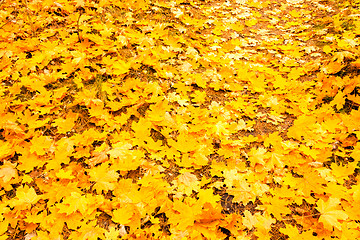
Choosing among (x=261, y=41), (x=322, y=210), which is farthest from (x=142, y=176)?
(x=261, y=41)

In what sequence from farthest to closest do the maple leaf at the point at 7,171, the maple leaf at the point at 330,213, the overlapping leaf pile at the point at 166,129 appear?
the maple leaf at the point at 7,171 → the overlapping leaf pile at the point at 166,129 → the maple leaf at the point at 330,213

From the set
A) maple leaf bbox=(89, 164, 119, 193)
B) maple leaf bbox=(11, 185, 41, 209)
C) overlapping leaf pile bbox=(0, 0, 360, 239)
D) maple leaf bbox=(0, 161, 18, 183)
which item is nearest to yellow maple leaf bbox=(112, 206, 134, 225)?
overlapping leaf pile bbox=(0, 0, 360, 239)

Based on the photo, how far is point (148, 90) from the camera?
3420mm

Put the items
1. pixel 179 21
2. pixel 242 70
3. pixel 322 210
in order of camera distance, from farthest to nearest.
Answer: pixel 179 21 < pixel 242 70 < pixel 322 210

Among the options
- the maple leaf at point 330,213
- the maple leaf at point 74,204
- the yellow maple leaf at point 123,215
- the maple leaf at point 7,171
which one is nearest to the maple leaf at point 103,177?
the maple leaf at point 74,204

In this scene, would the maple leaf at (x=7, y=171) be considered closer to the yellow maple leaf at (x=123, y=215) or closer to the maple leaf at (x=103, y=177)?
the maple leaf at (x=103, y=177)

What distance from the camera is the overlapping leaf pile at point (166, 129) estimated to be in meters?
2.18

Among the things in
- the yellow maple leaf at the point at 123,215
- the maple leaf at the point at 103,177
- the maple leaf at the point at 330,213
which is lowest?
the yellow maple leaf at the point at 123,215

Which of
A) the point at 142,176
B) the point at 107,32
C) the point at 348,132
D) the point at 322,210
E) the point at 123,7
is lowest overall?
the point at 142,176

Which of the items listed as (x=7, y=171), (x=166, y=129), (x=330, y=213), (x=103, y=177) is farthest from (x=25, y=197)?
(x=330, y=213)

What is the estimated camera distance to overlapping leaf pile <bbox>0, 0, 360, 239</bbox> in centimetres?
218

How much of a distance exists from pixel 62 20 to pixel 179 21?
Answer: 256cm

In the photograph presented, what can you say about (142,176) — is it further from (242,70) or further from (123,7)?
(123,7)

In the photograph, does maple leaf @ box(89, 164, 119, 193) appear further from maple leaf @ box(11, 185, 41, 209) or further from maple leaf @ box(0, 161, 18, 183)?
maple leaf @ box(0, 161, 18, 183)
